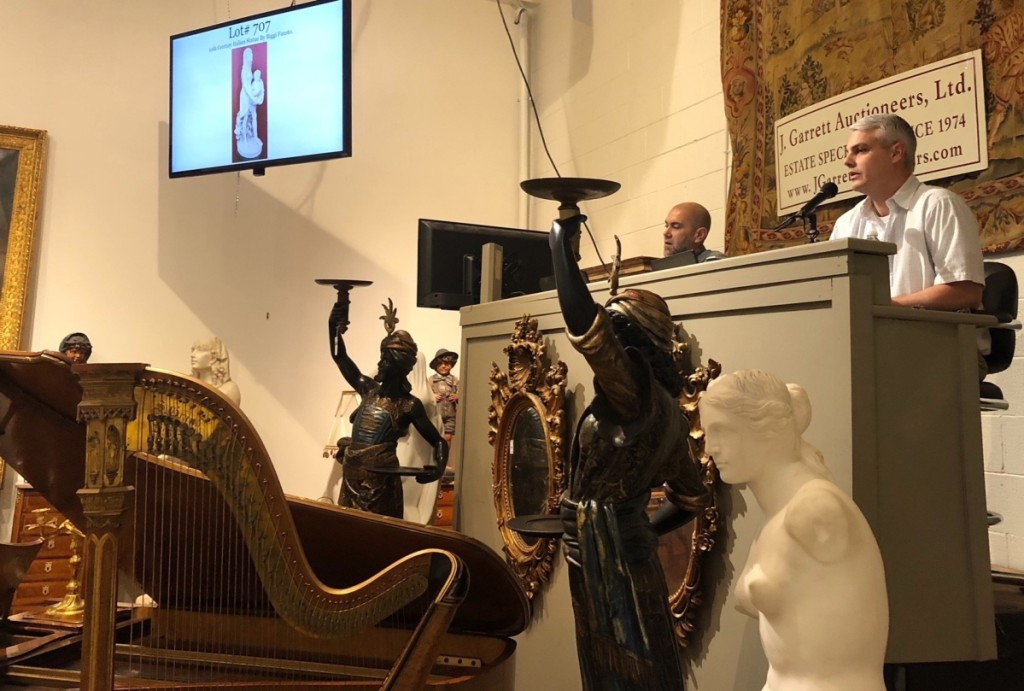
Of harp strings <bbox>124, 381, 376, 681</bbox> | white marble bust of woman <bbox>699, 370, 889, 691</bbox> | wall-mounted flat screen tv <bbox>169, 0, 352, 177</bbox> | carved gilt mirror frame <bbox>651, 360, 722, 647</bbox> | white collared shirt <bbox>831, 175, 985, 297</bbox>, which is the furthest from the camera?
wall-mounted flat screen tv <bbox>169, 0, 352, 177</bbox>

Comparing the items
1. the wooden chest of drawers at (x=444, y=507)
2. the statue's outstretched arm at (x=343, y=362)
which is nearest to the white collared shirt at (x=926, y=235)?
the statue's outstretched arm at (x=343, y=362)

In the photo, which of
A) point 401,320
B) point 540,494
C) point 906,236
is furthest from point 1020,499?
point 401,320

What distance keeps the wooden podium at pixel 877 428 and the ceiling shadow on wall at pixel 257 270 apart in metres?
4.63

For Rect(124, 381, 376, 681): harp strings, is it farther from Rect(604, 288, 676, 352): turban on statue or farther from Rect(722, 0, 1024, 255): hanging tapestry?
Rect(722, 0, 1024, 255): hanging tapestry

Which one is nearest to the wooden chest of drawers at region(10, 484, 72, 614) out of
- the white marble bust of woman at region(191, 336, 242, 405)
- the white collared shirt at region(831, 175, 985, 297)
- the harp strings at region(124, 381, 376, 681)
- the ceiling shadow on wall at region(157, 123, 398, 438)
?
the white marble bust of woman at region(191, 336, 242, 405)

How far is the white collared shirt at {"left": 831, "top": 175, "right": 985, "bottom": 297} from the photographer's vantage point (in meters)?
2.40

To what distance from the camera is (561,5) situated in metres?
6.65

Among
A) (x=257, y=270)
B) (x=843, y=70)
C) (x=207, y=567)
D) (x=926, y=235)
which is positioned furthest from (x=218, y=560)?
(x=257, y=270)

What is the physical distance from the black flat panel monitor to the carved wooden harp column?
2.71 metres

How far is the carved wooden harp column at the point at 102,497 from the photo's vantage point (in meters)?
1.48

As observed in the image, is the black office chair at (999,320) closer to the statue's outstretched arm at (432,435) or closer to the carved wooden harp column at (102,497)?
the statue's outstretched arm at (432,435)

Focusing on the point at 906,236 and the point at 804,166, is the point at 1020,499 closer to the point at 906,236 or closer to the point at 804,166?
the point at 906,236

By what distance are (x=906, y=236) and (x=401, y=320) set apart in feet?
14.5

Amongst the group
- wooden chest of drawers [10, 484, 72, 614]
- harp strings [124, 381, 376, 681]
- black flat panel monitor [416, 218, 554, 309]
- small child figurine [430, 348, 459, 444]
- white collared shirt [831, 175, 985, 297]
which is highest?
black flat panel monitor [416, 218, 554, 309]
